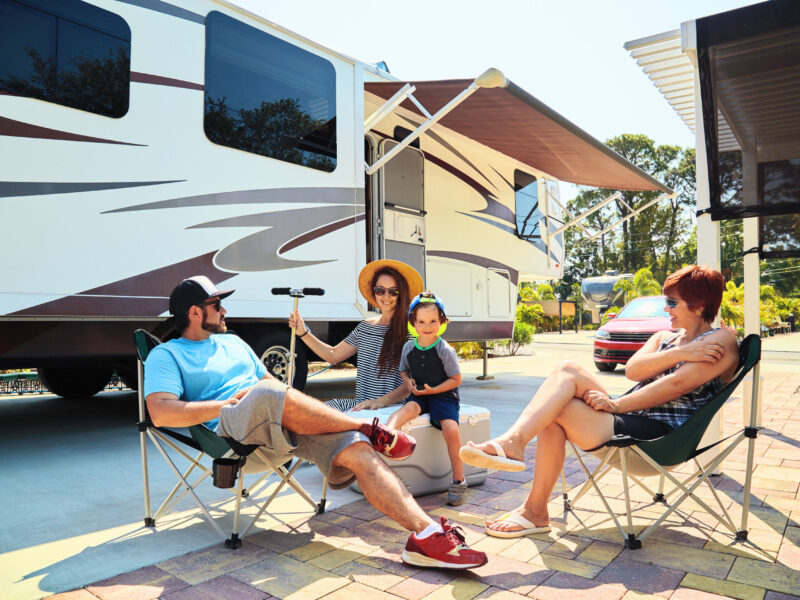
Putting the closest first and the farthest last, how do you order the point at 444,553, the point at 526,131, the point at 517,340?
the point at 444,553, the point at 526,131, the point at 517,340

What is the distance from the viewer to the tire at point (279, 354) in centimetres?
434

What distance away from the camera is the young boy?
2.80m

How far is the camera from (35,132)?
10.4 feet

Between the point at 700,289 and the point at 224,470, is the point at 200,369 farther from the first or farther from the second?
the point at 700,289

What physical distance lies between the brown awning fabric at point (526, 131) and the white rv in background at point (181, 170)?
1.9 inches

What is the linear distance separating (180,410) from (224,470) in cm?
26

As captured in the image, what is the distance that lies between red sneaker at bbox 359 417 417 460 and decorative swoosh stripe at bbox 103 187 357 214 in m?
2.17

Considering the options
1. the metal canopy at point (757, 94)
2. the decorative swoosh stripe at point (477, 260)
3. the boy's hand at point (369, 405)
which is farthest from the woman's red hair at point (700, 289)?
the decorative swoosh stripe at point (477, 260)

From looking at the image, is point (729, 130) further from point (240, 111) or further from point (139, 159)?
point (139, 159)

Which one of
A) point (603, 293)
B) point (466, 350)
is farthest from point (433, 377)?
point (603, 293)

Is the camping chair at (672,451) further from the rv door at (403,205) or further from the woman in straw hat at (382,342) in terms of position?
the rv door at (403,205)

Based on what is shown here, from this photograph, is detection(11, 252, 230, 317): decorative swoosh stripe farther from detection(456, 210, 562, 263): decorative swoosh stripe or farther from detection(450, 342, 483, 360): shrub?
detection(450, 342, 483, 360): shrub

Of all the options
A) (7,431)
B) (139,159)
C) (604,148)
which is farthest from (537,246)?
(7,431)

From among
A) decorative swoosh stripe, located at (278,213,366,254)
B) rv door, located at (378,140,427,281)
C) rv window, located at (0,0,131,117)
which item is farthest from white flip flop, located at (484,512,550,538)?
rv door, located at (378,140,427,281)
